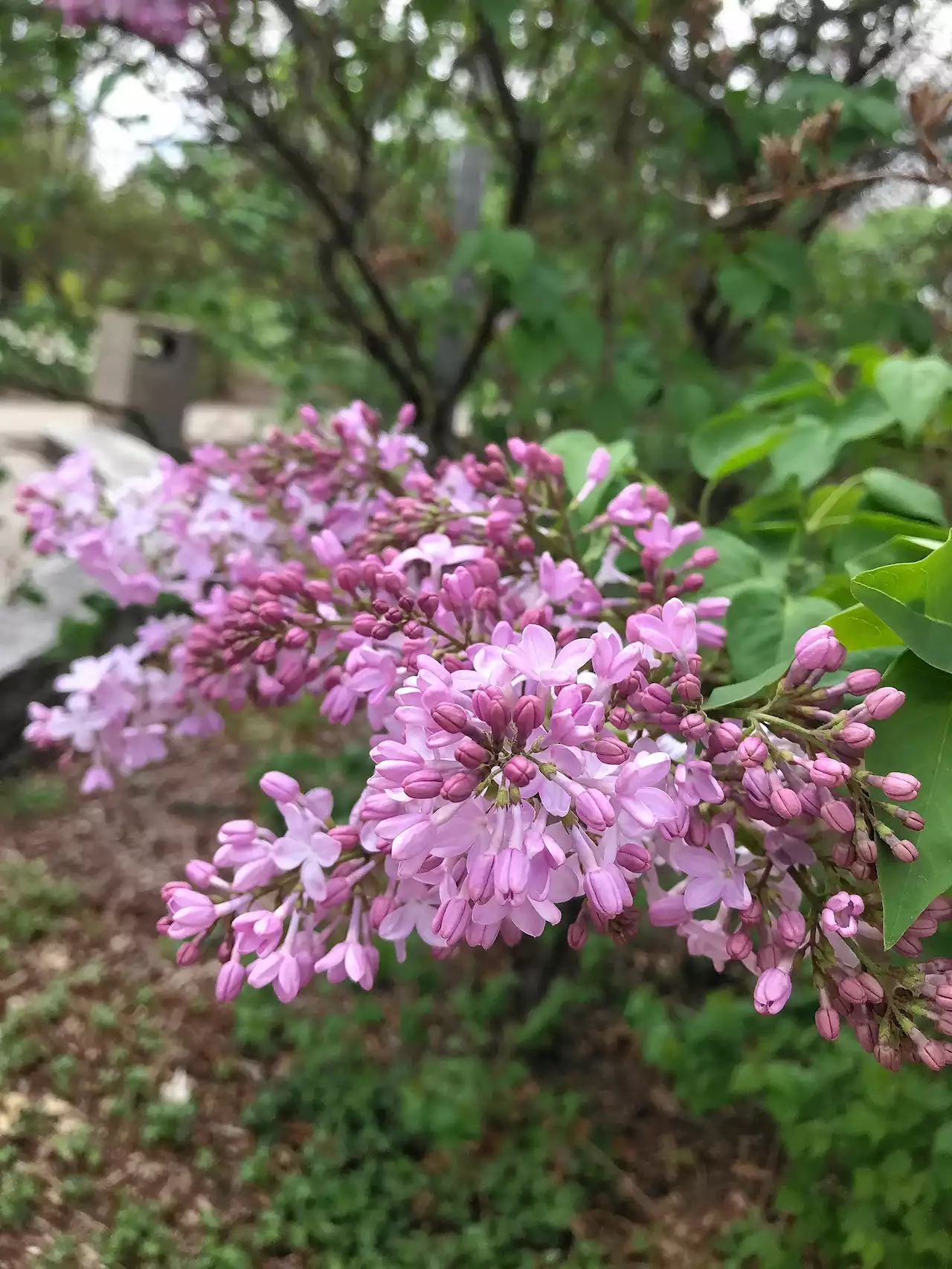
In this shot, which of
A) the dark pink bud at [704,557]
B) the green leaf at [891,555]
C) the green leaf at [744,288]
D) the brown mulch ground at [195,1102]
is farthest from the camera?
the brown mulch ground at [195,1102]

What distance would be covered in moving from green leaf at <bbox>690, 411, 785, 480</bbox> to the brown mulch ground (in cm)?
156

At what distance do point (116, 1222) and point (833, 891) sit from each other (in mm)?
1739

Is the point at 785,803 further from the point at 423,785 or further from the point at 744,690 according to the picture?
the point at 423,785

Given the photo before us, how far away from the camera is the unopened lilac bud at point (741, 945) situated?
0.74 m

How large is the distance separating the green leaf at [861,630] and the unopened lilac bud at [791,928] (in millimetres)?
222

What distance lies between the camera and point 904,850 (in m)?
0.64

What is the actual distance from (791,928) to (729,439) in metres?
0.72

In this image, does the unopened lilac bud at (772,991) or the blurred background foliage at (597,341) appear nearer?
the unopened lilac bud at (772,991)

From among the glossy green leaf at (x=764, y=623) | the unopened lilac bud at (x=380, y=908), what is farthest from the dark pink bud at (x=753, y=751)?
the unopened lilac bud at (x=380, y=908)

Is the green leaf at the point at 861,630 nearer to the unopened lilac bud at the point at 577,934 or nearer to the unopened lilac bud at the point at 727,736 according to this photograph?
the unopened lilac bud at the point at 727,736

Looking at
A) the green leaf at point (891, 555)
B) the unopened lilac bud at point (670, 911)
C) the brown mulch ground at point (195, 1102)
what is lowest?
the brown mulch ground at point (195, 1102)

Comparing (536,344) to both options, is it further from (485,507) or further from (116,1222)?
(116,1222)

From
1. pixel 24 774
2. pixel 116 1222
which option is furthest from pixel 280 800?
pixel 24 774

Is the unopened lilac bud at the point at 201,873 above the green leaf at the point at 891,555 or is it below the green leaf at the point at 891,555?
below
